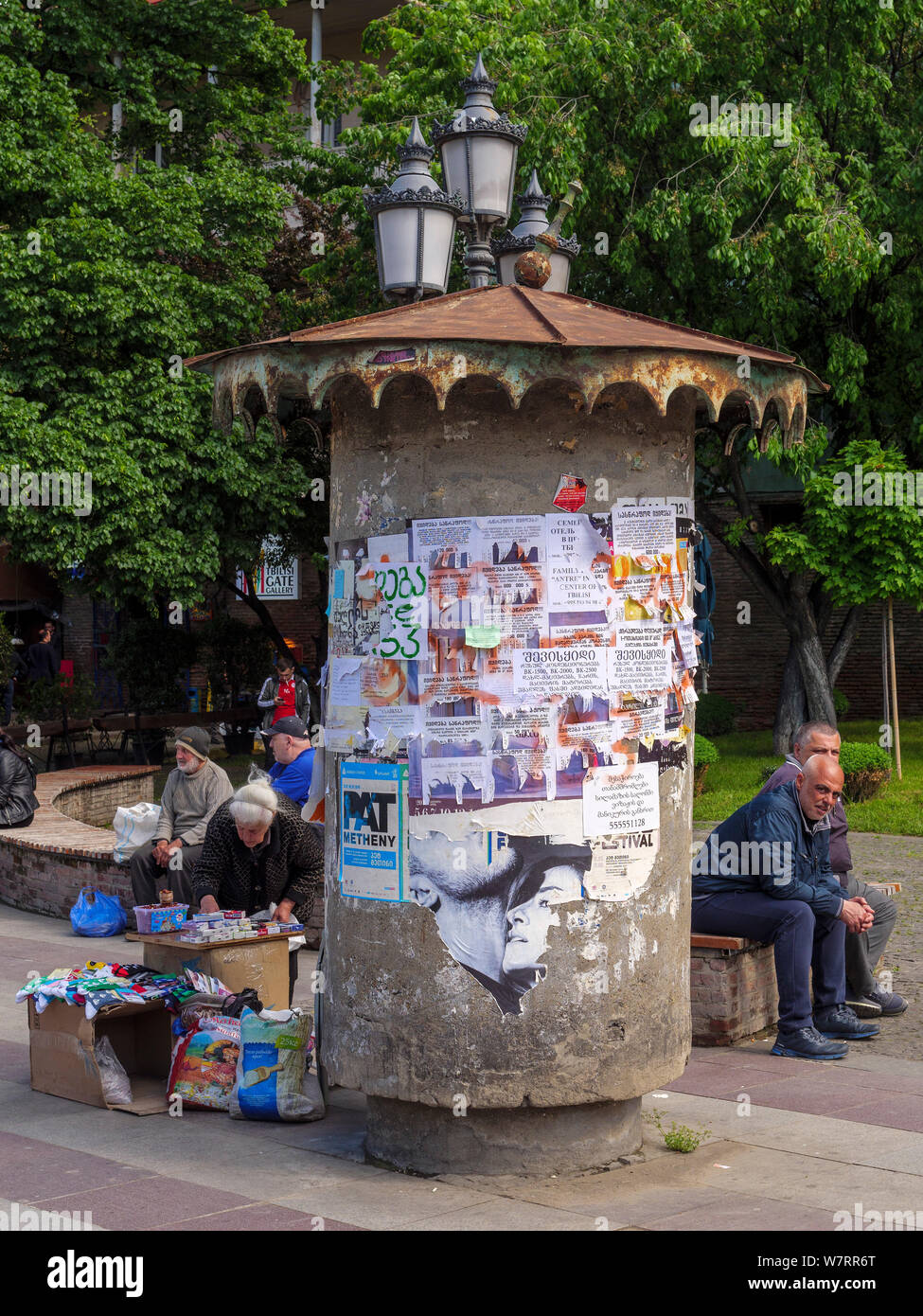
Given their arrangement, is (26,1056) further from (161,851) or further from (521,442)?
(521,442)

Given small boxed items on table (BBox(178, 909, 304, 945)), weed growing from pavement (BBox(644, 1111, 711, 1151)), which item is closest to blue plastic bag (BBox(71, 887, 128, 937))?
small boxed items on table (BBox(178, 909, 304, 945))

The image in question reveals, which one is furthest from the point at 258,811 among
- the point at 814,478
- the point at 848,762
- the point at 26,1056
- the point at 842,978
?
the point at 814,478

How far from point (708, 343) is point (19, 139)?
1631cm

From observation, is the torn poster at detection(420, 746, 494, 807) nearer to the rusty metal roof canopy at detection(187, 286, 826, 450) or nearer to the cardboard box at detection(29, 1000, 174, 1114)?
the rusty metal roof canopy at detection(187, 286, 826, 450)

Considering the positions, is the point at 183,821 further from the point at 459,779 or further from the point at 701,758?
the point at 701,758

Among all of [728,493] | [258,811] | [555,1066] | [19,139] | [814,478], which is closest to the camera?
Answer: [555,1066]

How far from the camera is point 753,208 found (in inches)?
709

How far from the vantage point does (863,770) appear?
16.3m

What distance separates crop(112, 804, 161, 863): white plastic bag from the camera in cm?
1046

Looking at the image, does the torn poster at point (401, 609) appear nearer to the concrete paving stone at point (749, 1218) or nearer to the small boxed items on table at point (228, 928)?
the small boxed items on table at point (228, 928)

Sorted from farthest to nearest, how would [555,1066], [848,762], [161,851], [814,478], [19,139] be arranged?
[19,139], [814,478], [848,762], [161,851], [555,1066]

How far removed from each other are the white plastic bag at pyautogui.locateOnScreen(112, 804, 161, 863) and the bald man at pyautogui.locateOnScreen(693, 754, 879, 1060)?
4409mm

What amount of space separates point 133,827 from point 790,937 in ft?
16.8

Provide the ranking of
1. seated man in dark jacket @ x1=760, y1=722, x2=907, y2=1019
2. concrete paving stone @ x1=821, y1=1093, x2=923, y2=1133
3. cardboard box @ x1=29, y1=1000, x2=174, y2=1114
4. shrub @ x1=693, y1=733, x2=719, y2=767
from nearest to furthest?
concrete paving stone @ x1=821, y1=1093, x2=923, y2=1133 → cardboard box @ x1=29, y1=1000, x2=174, y2=1114 → seated man in dark jacket @ x1=760, y1=722, x2=907, y2=1019 → shrub @ x1=693, y1=733, x2=719, y2=767
